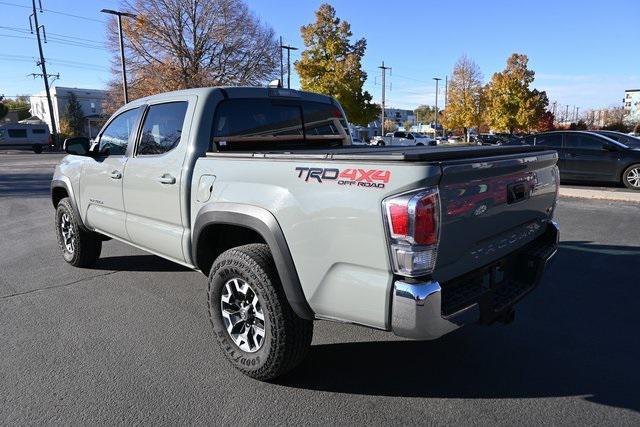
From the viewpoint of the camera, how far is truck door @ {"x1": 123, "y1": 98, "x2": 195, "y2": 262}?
364 cm

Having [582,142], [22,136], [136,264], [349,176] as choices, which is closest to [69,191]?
[136,264]

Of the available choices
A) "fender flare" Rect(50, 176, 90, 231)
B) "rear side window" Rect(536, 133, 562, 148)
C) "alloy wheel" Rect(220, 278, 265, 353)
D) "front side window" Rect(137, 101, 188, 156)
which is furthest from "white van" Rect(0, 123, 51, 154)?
"alloy wheel" Rect(220, 278, 265, 353)

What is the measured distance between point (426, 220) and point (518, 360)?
1673 mm

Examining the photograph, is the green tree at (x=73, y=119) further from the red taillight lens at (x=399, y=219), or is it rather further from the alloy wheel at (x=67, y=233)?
the red taillight lens at (x=399, y=219)

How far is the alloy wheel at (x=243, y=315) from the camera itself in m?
3.05

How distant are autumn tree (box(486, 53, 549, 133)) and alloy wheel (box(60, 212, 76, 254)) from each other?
3820 centimetres

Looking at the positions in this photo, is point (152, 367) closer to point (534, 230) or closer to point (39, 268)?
point (534, 230)

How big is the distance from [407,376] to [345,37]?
113ft

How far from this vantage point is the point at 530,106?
124 ft

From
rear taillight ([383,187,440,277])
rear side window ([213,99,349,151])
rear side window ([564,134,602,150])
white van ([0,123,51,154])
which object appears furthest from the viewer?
white van ([0,123,51,154])

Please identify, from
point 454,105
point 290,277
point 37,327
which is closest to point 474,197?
point 290,277

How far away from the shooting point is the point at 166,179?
369cm

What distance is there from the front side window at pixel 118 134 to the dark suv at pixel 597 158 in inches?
409

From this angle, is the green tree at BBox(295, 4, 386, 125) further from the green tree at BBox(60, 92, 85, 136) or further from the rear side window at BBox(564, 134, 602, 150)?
the green tree at BBox(60, 92, 85, 136)
